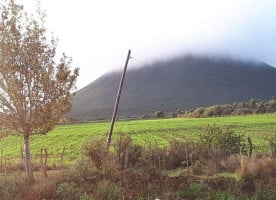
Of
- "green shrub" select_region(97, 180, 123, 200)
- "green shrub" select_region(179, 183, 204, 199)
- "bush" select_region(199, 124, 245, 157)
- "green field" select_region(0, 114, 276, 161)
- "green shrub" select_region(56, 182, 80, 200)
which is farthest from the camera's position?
"green field" select_region(0, 114, 276, 161)

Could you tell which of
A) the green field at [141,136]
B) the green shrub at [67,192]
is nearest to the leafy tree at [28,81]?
the green shrub at [67,192]

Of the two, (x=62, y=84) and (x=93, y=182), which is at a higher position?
(x=62, y=84)

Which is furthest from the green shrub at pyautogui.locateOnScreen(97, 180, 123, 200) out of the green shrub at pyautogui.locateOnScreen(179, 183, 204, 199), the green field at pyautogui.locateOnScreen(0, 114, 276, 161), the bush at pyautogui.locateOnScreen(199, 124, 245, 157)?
the green field at pyautogui.locateOnScreen(0, 114, 276, 161)

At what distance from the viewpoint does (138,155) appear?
2886 centimetres

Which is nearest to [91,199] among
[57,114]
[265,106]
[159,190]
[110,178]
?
[159,190]

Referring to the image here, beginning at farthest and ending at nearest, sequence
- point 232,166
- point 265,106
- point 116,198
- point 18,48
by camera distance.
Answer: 1. point 265,106
2. point 232,166
3. point 18,48
4. point 116,198

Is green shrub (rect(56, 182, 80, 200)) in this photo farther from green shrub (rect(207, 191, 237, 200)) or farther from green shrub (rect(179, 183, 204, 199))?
green shrub (rect(207, 191, 237, 200))

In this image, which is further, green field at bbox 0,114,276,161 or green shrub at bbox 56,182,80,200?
green field at bbox 0,114,276,161

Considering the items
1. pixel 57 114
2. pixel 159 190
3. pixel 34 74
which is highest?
pixel 34 74

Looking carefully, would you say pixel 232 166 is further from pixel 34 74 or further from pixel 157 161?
pixel 34 74

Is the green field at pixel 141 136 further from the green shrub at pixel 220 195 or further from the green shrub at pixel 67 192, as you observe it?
the green shrub at pixel 67 192

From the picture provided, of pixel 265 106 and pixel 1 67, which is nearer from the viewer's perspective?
pixel 1 67

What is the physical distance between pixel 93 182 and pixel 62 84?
17.8 feet

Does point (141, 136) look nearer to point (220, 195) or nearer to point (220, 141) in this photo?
point (220, 141)
